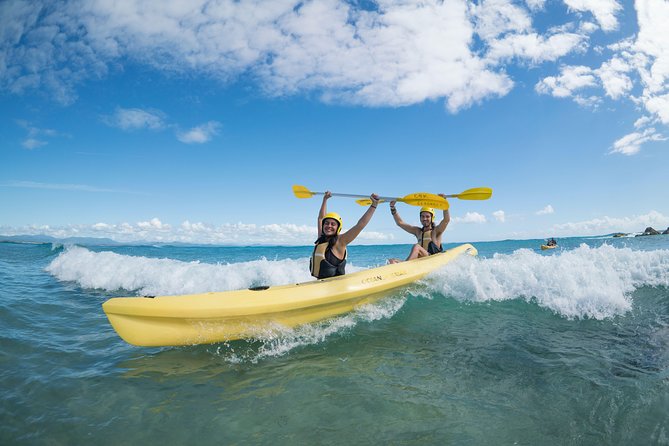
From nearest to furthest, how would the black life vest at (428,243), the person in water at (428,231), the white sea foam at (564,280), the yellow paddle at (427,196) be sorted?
the white sea foam at (564,280), the yellow paddle at (427,196), the person in water at (428,231), the black life vest at (428,243)

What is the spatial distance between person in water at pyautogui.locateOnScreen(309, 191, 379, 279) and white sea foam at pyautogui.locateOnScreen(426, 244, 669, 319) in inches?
90.9

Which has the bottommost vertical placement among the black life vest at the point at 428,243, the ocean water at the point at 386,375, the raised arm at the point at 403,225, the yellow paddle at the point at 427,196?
the ocean water at the point at 386,375

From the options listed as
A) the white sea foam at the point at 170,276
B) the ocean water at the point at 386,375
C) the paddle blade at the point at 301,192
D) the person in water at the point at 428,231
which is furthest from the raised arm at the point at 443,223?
the white sea foam at the point at 170,276

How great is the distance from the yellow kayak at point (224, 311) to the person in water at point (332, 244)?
33 centimetres

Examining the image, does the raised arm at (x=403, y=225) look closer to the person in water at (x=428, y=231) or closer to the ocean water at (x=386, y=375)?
the person in water at (x=428, y=231)

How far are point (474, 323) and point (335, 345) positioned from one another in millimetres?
2414

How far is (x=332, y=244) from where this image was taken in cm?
542

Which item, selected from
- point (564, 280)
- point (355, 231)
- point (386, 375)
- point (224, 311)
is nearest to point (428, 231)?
point (564, 280)

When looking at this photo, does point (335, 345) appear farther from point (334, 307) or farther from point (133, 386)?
point (133, 386)

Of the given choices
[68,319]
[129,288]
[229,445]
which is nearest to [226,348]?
[229,445]

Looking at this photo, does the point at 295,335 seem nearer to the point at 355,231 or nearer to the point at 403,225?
the point at 355,231

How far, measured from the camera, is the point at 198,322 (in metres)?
4.11

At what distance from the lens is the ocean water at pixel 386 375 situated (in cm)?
257

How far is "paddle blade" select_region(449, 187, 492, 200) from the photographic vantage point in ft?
26.4
